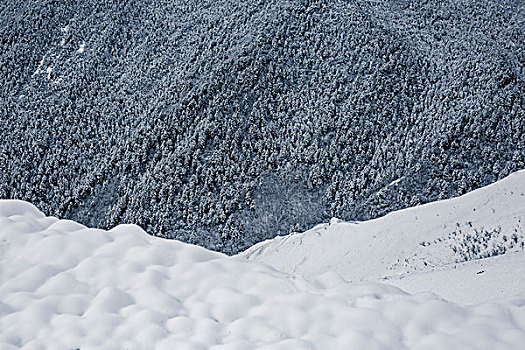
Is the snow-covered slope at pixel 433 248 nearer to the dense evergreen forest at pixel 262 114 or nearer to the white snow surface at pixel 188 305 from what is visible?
the white snow surface at pixel 188 305

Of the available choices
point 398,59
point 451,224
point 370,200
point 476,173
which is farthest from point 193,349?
point 398,59

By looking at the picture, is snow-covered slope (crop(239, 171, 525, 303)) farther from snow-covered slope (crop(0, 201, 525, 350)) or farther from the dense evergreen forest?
the dense evergreen forest

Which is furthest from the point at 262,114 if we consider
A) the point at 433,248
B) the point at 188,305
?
the point at 188,305

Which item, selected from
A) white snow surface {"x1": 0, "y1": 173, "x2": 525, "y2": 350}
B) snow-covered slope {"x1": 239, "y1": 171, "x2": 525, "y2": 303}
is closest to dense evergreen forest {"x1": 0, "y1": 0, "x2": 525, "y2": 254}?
snow-covered slope {"x1": 239, "y1": 171, "x2": 525, "y2": 303}

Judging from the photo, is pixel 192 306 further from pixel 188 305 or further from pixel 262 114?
pixel 262 114

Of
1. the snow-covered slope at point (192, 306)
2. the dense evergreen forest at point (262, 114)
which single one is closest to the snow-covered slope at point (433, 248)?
the snow-covered slope at point (192, 306)

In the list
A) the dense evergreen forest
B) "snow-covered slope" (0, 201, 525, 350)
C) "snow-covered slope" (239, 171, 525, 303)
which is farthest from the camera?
the dense evergreen forest

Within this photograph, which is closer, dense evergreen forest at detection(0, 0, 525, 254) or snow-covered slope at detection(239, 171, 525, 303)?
snow-covered slope at detection(239, 171, 525, 303)
